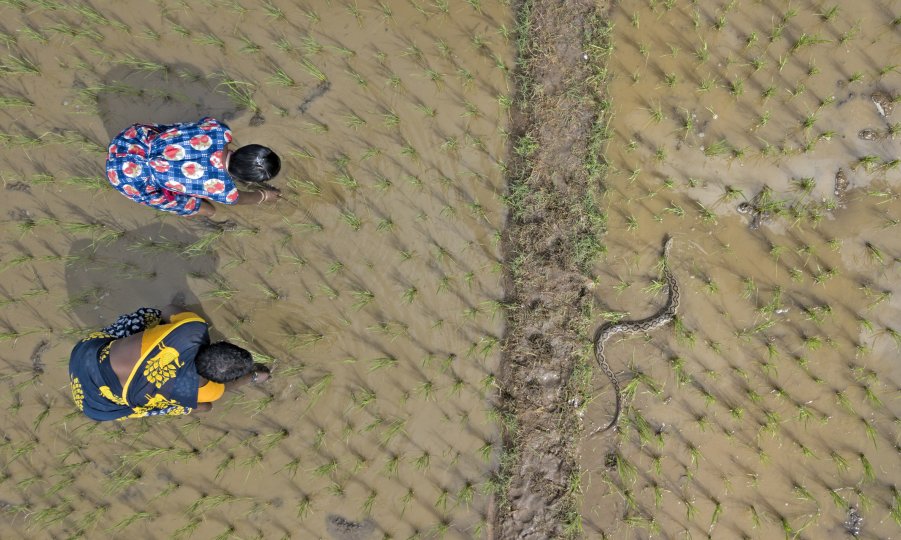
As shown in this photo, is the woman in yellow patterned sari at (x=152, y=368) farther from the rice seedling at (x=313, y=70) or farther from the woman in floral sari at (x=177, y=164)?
the rice seedling at (x=313, y=70)

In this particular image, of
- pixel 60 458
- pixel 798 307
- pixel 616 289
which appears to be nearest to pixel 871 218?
pixel 798 307

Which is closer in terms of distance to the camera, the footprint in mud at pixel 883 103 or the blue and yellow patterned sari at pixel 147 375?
the blue and yellow patterned sari at pixel 147 375

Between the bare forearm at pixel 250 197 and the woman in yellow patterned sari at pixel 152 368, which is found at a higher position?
the bare forearm at pixel 250 197

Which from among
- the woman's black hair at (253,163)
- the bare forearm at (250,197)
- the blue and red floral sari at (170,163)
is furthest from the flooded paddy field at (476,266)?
the woman's black hair at (253,163)

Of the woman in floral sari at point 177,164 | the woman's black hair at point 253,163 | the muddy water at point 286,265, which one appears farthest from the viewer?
the muddy water at point 286,265

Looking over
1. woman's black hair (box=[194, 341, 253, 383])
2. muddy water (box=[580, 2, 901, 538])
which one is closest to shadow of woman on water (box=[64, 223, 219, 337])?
woman's black hair (box=[194, 341, 253, 383])

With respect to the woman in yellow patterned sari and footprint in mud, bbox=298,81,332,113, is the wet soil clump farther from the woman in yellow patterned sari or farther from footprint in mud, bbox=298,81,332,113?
the woman in yellow patterned sari

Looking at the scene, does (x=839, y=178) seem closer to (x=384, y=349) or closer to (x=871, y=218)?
(x=871, y=218)
